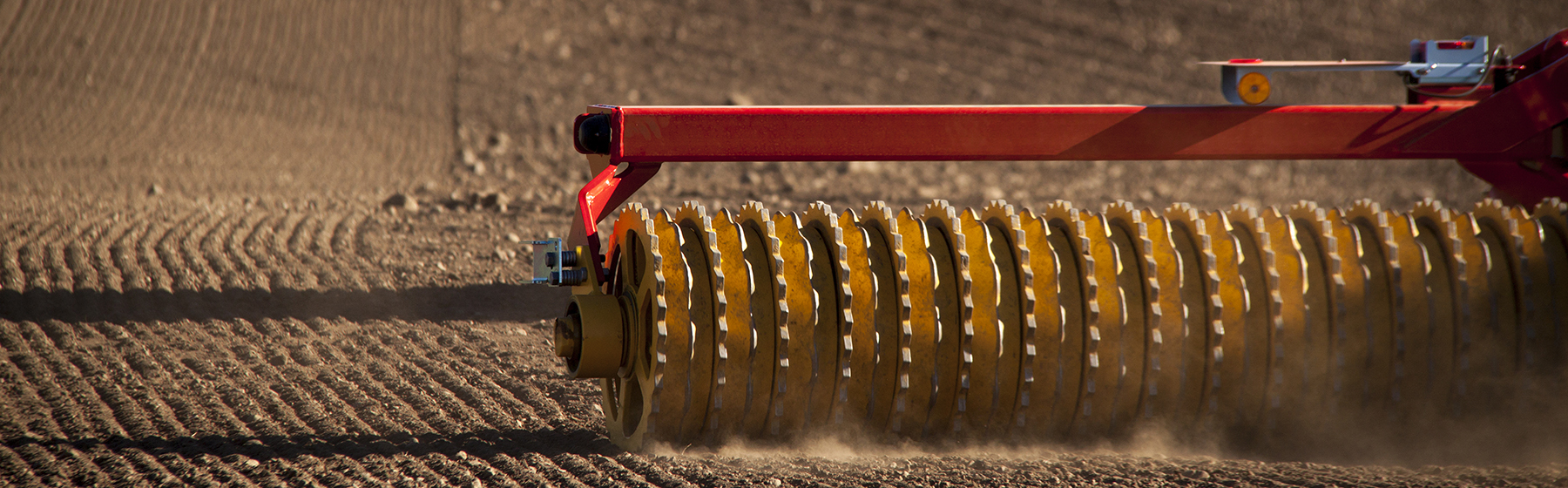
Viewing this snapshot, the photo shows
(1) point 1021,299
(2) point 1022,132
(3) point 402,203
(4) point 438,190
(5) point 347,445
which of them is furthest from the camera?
(4) point 438,190

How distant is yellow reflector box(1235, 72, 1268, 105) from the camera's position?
3504 millimetres

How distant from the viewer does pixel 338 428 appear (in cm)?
350

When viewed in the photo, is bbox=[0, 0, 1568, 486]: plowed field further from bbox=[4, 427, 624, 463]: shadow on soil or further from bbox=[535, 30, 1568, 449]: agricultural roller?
bbox=[535, 30, 1568, 449]: agricultural roller

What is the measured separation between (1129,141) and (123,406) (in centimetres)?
325

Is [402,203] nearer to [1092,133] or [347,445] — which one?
[347,445]

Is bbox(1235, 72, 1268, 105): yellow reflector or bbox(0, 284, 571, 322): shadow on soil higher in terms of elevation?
bbox(1235, 72, 1268, 105): yellow reflector

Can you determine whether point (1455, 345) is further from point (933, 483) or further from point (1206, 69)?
point (1206, 69)

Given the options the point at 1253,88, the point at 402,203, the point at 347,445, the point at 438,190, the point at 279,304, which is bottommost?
the point at 347,445

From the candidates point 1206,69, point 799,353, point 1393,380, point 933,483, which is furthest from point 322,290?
point 1206,69

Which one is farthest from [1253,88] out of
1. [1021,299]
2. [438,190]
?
[438,190]

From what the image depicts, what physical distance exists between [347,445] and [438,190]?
4.63 m

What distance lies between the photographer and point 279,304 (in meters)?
5.00

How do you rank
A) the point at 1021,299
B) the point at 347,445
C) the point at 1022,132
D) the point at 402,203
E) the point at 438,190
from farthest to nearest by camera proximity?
the point at 438,190 < the point at 402,203 < the point at 1022,132 < the point at 347,445 < the point at 1021,299

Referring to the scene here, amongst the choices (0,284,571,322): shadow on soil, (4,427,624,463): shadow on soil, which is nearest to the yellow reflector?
(4,427,624,463): shadow on soil
